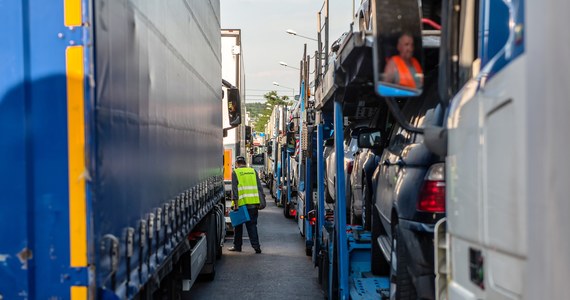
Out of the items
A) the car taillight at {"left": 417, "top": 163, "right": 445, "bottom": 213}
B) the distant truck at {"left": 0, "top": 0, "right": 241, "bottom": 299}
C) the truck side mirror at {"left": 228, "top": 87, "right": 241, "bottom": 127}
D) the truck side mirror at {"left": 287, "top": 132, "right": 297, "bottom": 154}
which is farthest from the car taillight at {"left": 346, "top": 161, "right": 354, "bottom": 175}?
the truck side mirror at {"left": 287, "top": 132, "right": 297, "bottom": 154}

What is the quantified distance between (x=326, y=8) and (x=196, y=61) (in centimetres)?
207

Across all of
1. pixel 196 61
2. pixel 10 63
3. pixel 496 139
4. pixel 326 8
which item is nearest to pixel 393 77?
pixel 496 139

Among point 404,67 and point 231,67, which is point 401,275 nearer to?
point 404,67

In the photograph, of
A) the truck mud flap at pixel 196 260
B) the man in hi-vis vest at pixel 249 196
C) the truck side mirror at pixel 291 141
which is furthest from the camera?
the truck side mirror at pixel 291 141

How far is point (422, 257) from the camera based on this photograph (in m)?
4.16

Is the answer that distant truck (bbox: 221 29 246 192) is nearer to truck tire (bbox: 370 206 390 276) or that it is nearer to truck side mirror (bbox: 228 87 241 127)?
truck side mirror (bbox: 228 87 241 127)

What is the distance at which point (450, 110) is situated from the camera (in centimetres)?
299

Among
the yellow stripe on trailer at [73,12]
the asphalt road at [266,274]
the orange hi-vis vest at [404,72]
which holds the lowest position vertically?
the asphalt road at [266,274]

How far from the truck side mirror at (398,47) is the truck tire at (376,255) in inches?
135

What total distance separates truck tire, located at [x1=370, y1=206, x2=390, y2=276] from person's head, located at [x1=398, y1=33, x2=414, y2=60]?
11.3ft

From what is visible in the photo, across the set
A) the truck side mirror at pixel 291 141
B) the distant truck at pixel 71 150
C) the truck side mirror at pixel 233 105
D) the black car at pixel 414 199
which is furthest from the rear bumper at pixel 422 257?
the truck side mirror at pixel 291 141

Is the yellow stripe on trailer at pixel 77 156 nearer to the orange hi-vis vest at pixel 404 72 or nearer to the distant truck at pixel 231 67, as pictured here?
the orange hi-vis vest at pixel 404 72

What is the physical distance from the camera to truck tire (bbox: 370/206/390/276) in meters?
6.20

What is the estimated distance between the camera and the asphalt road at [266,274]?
9.54 m
